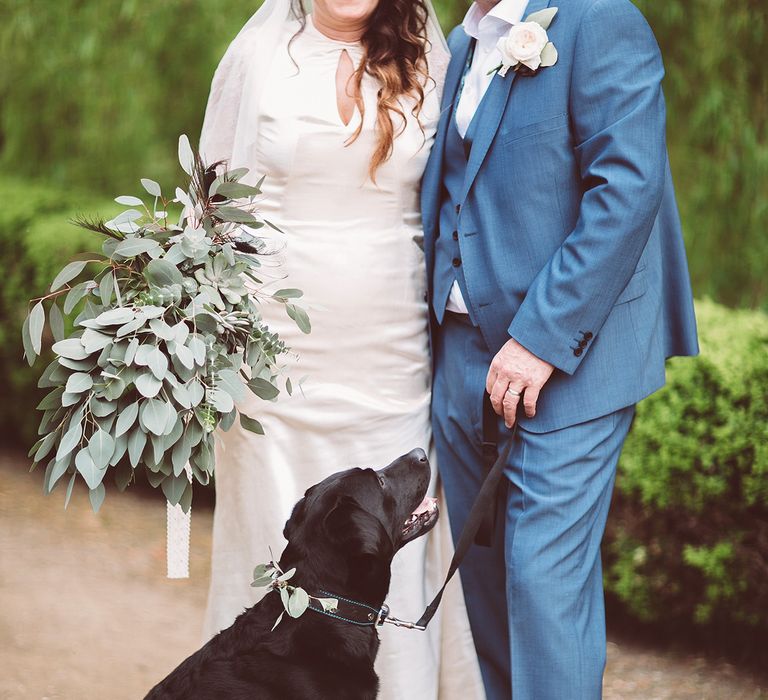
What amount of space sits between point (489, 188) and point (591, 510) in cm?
79

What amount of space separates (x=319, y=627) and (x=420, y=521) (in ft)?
1.22

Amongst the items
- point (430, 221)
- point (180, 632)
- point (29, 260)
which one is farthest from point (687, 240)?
point (29, 260)

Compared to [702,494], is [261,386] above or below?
above

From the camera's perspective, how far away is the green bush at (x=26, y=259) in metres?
4.67

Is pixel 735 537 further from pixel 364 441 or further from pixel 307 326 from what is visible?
pixel 307 326

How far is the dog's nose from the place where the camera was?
2.39 meters

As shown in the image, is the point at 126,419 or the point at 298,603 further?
the point at 298,603

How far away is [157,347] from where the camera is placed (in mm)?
1812

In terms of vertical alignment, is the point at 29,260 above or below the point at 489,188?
below

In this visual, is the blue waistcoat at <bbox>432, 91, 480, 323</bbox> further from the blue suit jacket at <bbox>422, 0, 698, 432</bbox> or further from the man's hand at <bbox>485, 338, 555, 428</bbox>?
the man's hand at <bbox>485, 338, 555, 428</bbox>

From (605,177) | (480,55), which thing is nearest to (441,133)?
(480,55)

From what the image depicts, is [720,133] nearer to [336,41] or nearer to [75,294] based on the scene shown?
[336,41]

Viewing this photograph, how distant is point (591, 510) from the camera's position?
2293 millimetres

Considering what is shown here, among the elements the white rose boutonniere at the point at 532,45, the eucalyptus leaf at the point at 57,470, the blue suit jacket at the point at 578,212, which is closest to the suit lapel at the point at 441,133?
the blue suit jacket at the point at 578,212
